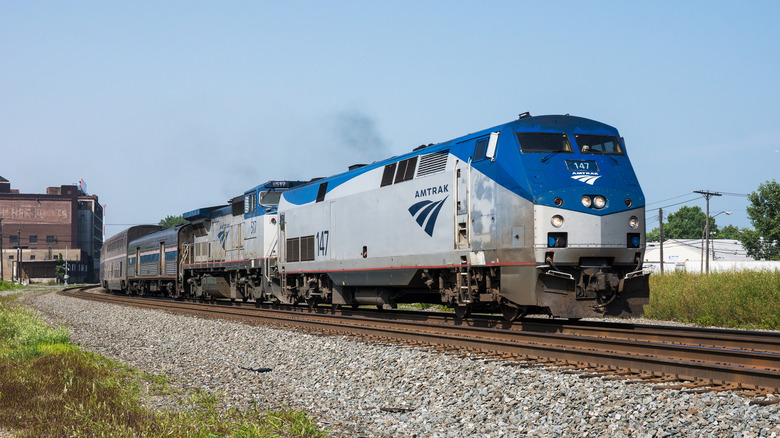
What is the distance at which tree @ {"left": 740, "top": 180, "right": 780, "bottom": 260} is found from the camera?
83938 mm

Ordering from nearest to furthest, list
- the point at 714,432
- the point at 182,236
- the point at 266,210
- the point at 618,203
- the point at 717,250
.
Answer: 1. the point at 714,432
2. the point at 618,203
3. the point at 266,210
4. the point at 182,236
5. the point at 717,250

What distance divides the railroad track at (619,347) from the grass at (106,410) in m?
3.70

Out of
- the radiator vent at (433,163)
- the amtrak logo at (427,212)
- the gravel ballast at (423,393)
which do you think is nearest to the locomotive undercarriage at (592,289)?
the gravel ballast at (423,393)

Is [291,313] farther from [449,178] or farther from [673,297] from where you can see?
[673,297]

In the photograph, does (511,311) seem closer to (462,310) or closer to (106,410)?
(462,310)

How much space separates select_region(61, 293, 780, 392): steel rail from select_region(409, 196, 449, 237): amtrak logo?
210 centimetres

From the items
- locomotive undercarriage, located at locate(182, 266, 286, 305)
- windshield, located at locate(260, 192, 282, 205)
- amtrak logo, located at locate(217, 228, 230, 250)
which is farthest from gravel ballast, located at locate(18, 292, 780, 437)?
amtrak logo, located at locate(217, 228, 230, 250)

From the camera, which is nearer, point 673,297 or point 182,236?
point 673,297

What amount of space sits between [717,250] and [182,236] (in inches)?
3713

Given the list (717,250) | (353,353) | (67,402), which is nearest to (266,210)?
(353,353)

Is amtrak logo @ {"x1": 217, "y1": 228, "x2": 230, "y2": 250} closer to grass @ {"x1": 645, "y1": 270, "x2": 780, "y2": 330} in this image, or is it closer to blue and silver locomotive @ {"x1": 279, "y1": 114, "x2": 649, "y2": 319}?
blue and silver locomotive @ {"x1": 279, "y1": 114, "x2": 649, "y2": 319}

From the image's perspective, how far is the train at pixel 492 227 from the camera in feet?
39.1

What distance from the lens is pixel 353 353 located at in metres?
11.5

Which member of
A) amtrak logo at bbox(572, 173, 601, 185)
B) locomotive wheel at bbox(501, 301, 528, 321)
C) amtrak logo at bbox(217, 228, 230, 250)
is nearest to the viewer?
amtrak logo at bbox(572, 173, 601, 185)
